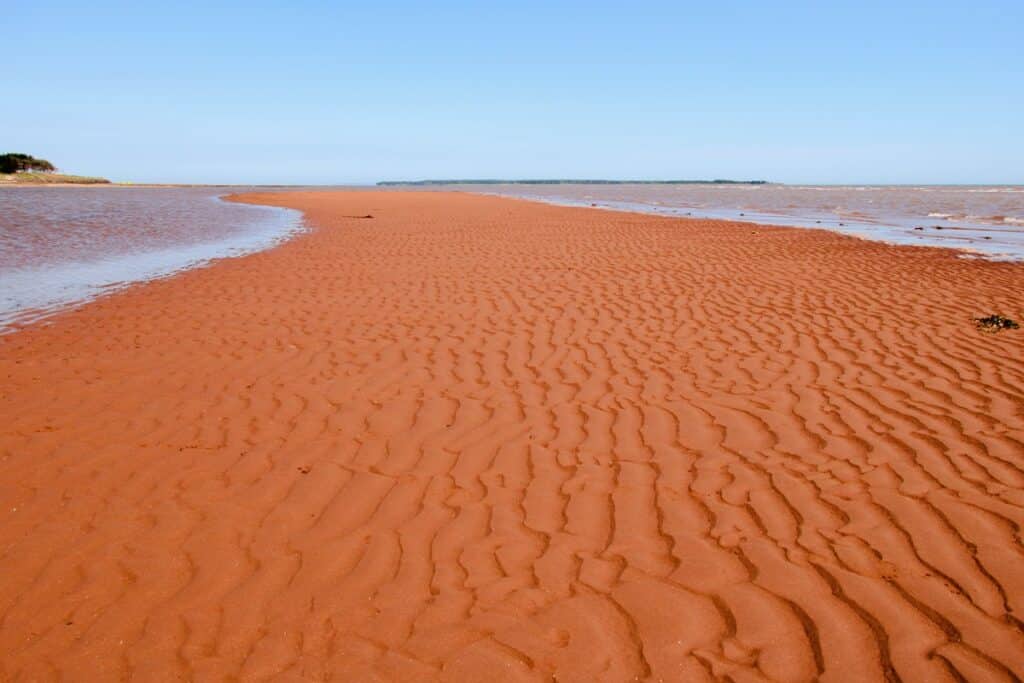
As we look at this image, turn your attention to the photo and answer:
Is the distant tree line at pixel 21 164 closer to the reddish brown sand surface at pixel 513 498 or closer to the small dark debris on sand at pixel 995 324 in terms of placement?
the reddish brown sand surface at pixel 513 498

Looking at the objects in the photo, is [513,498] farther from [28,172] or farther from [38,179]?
[28,172]

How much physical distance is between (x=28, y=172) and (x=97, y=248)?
9182cm

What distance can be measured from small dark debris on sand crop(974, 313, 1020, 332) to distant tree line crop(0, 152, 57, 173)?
105 metres

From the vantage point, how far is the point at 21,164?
87.8m

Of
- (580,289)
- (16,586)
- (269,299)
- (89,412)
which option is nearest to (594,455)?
(16,586)

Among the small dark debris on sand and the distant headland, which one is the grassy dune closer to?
the distant headland

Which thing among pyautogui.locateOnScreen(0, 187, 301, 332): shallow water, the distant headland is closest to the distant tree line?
the distant headland

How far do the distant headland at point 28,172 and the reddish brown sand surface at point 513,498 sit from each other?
88.6m

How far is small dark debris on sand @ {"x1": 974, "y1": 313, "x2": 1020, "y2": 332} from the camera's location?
7.71 meters

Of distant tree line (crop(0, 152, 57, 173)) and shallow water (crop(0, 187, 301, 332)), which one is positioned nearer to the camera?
shallow water (crop(0, 187, 301, 332))

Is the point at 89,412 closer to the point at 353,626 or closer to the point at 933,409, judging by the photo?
the point at 353,626

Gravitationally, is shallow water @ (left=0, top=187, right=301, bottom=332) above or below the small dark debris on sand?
below

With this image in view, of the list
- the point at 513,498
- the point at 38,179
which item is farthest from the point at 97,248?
the point at 38,179

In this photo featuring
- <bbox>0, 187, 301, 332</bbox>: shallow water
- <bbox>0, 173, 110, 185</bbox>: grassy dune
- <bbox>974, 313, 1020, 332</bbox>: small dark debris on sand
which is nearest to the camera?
<bbox>974, 313, 1020, 332</bbox>: small dark debris on sand
